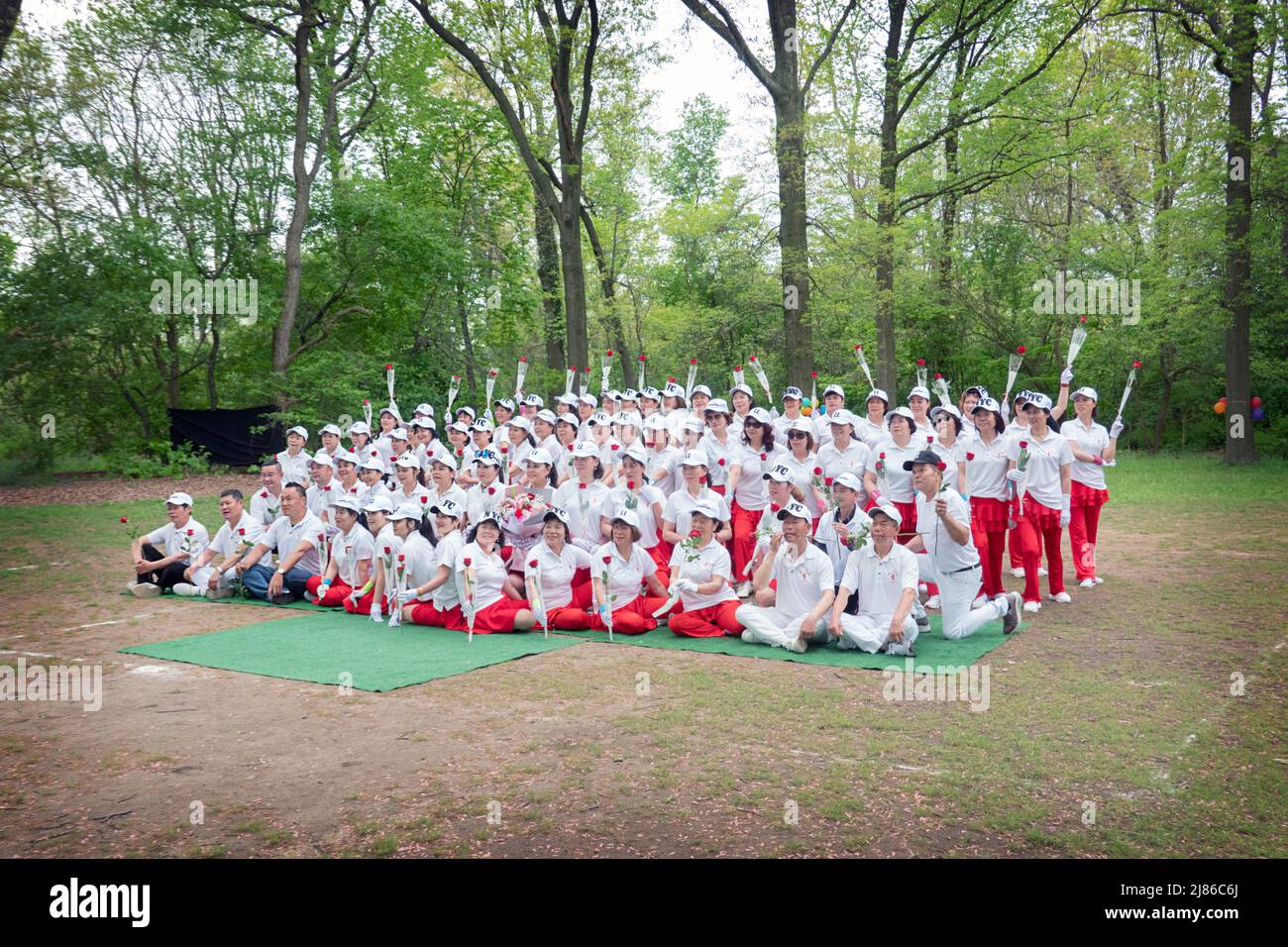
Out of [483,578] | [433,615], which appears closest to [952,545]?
[483,578]

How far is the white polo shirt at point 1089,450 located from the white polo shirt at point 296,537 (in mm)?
8075

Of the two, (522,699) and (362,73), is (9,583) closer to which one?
(522,699)

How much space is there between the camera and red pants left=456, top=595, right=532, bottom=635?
27.5 ft

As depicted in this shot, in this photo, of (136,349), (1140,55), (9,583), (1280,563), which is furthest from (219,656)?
(1140,55)

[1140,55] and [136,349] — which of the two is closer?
[136,349]

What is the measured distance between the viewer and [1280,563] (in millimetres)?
9969

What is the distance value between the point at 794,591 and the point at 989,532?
7.67 ft

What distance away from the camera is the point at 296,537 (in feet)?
33.4

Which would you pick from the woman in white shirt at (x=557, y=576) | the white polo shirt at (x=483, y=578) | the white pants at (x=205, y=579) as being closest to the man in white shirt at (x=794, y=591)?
the woman in white shirt at (x=557, y=576)

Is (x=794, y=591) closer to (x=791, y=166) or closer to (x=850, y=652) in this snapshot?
(x=850, y=652)

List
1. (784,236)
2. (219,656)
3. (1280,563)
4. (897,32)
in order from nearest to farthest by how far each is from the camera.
Answer: (219,656) → (1280,563) → (784,236) → (897,32)

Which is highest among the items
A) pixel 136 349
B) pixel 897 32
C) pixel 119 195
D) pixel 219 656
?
pixel 897 32

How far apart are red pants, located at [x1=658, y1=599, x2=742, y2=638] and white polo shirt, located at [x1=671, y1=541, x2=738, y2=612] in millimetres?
63

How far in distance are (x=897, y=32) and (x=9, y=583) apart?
58.3ft
